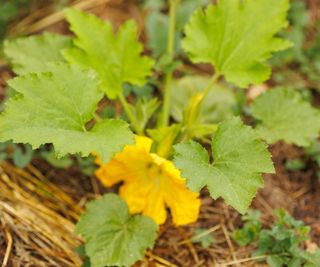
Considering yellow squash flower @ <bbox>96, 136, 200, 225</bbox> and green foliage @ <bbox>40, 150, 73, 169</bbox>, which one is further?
green foliage @ <bbox>40, 150, 73, 169</bbox>

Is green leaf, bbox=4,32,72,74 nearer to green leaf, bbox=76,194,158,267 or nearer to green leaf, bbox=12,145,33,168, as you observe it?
green leaf, bbox=12,145,33,168

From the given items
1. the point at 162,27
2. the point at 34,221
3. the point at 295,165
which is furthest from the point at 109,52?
the point at 295,165

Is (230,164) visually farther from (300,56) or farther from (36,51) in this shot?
(300,56)

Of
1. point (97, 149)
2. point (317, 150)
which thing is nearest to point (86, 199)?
point (97, 149)

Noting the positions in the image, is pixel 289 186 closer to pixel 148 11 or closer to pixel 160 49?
pixel 160 49

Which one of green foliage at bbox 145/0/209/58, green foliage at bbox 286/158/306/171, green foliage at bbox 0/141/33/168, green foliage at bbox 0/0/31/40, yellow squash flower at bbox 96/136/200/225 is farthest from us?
green foliage at bbox 0/0/31/40

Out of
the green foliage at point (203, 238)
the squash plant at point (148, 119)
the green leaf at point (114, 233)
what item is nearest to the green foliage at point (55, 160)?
the squash plant at point (148, 119)

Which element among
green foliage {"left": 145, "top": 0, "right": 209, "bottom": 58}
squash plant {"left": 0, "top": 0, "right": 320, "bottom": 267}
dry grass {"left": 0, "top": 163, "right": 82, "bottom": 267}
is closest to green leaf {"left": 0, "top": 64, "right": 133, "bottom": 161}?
squash plant {"left": 0, "top": 0, "right": 320, "bottom": 267}
